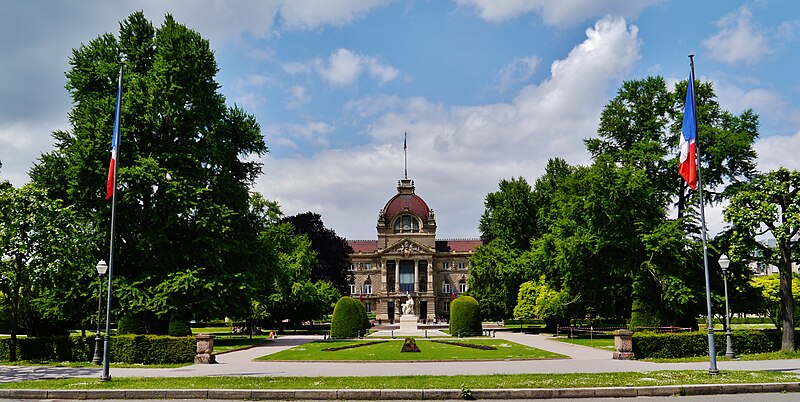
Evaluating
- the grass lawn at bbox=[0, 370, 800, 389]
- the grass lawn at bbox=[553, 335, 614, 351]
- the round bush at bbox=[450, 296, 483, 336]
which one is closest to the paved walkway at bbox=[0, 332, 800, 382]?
the grass lawn at bbox=[0, 370, 800, 389]

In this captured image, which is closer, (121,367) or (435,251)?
(121,367)

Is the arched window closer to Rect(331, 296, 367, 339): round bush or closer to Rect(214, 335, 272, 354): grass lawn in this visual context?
Rect(331, 296, 367, 339): round bush

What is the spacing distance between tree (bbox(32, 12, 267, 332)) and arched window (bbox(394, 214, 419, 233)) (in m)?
85.3

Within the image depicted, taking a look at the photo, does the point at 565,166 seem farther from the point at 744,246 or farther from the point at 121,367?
the point at 121,367

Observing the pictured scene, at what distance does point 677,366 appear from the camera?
2103 centimetres

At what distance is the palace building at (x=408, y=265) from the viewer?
114562 millimetres

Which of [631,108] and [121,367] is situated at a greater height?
[631,108]

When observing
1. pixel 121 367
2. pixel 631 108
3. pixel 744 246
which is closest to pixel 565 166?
pixel 631 108

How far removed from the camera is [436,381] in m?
16.4

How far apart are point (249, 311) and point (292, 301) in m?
23.8

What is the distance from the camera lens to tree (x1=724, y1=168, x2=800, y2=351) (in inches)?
985

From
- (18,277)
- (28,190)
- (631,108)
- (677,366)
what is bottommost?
(677,366)

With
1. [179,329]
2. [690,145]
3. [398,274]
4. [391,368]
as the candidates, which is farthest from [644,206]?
[398,274]

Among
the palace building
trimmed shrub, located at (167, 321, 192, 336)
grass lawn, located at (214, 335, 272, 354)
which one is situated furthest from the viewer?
the palace building
